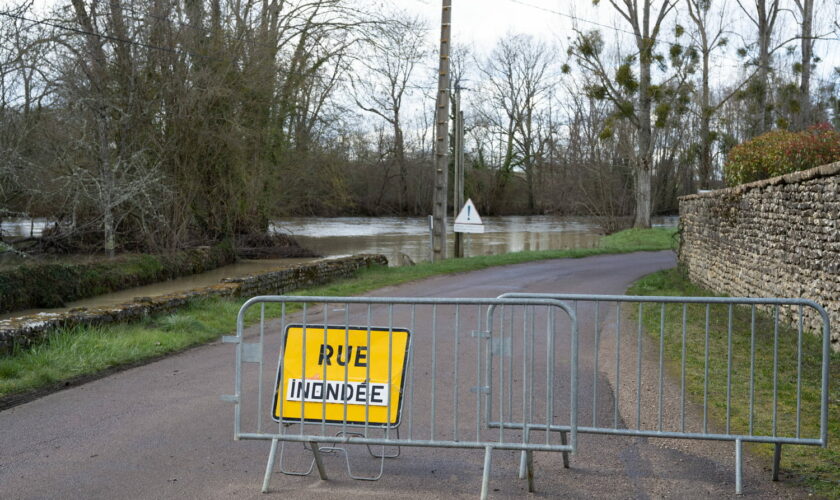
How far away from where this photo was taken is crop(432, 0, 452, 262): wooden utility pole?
24.7m

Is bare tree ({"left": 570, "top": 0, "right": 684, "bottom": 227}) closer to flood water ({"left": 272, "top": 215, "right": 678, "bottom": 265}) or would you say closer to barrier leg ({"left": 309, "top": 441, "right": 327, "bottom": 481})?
flood water ({"left": 272, "top": 215, "right": 678, "bottom": 265})

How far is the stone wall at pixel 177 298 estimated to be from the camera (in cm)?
961

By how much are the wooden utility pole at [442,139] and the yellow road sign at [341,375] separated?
19475mm

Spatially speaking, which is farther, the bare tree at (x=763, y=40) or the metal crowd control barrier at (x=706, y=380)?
the bare tree at (x=763, y=40)

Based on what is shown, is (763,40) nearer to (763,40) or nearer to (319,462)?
(763,40)

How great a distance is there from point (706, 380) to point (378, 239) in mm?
38171

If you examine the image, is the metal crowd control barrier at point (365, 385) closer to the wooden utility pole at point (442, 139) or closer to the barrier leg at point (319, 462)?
the barrier leg at point (319, 462)

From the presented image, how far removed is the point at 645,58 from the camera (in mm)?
37375

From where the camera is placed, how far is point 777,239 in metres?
12.4

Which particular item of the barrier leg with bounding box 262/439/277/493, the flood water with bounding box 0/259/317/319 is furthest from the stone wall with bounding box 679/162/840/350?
the flood water with bounding box 0/259/317/319

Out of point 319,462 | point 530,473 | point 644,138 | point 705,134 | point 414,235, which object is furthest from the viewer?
point 414,235

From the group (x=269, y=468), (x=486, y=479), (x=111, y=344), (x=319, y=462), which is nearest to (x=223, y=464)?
(x=269, y=468)

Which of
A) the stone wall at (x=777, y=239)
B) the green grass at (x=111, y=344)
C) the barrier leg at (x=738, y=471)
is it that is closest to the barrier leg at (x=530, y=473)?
the barrier leg at (x=738, y=471)

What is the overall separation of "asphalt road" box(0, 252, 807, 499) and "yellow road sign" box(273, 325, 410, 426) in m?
0.41
